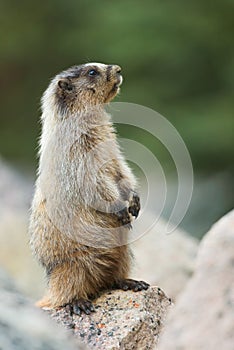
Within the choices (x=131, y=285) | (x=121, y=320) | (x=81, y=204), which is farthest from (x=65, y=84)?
(x=121, y=320)

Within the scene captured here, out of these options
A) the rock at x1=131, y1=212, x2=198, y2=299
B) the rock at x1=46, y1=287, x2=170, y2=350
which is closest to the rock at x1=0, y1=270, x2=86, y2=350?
the rock at x1=46, y1=287, x2=170, y2=350

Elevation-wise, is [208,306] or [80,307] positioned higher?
[80,307]

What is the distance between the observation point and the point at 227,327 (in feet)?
11.3

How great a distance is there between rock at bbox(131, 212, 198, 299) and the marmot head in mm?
1501

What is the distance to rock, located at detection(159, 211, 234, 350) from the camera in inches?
135

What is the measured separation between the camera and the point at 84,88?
5.43m

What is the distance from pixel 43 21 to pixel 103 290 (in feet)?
45.0

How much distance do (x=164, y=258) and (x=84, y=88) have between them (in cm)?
220

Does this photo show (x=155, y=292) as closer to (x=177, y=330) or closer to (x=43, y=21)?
(x=177, y=330)

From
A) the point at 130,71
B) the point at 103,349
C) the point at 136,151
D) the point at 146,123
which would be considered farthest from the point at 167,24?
the point at 103,349

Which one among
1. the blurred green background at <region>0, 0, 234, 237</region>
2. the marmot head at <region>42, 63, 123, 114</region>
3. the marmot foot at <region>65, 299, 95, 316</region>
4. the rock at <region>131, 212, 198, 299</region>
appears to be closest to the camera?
the marmot foot at <region>65, 299, 95, 316</region>

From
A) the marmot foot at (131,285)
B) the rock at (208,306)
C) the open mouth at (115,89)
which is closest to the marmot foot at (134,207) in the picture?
the marmot foot at (131,285)

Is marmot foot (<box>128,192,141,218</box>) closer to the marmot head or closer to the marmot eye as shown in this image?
the marmot head

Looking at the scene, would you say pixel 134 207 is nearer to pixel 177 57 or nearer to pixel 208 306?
pixel 208 306
